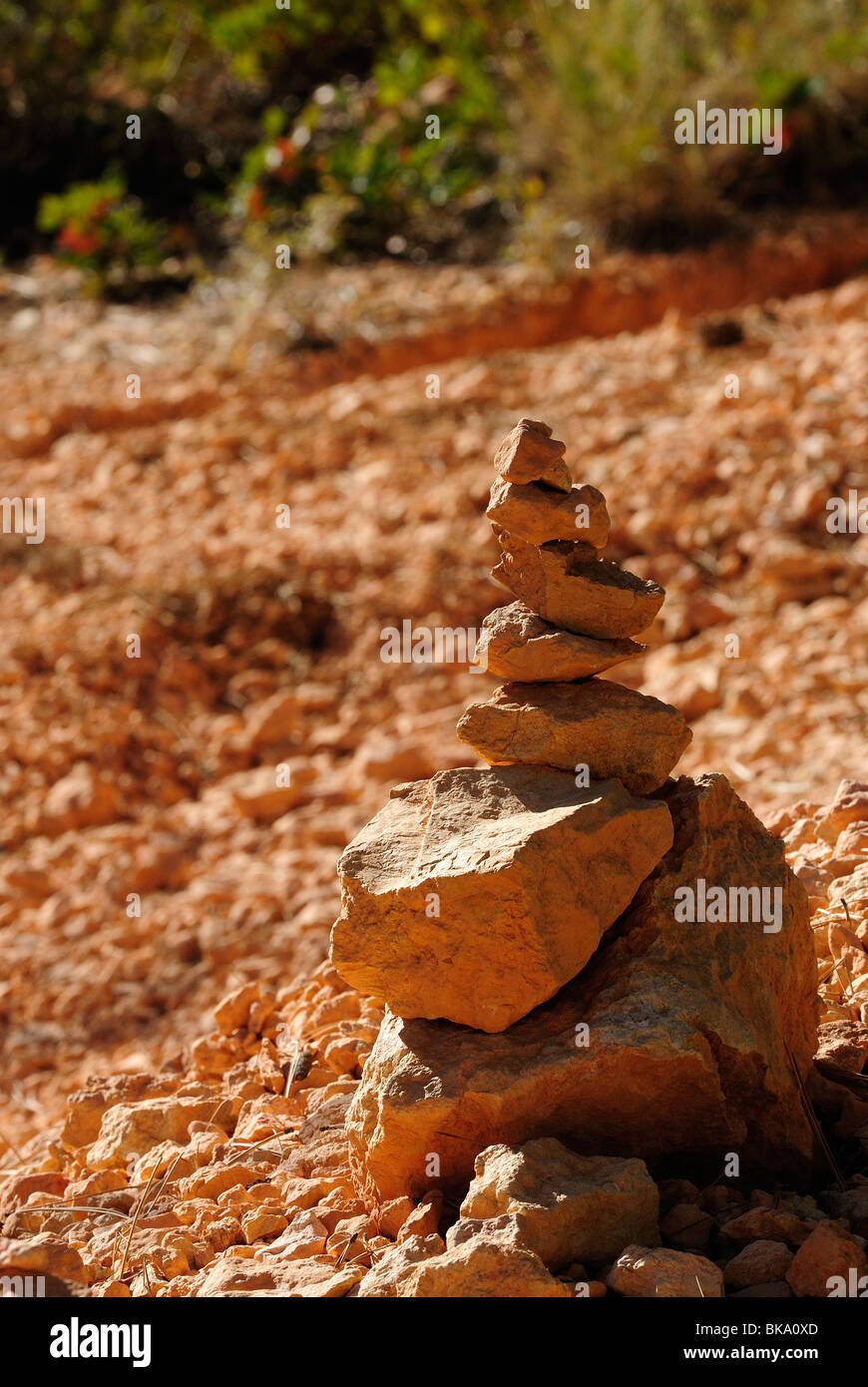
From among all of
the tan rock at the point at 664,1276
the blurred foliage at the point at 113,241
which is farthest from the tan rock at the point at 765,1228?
the blurred foliage at the point at 113,241

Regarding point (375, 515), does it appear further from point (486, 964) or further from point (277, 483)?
point (486, 964)

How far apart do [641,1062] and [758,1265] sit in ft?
0.99

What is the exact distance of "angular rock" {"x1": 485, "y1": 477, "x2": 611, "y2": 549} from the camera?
219 centimetres

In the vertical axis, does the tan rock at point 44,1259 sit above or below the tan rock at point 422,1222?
below

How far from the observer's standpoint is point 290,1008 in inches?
119

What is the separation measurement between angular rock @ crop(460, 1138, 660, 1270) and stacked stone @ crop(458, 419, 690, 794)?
60 cm

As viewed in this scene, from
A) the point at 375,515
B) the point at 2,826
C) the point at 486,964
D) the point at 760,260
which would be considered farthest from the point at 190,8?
the point at 486,964

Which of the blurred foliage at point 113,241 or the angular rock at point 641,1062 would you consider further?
the blurred foliage at point 113,241

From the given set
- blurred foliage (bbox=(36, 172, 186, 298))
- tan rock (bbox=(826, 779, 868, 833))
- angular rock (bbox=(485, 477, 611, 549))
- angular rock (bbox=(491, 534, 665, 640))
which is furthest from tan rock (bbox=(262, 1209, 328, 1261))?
blurred foliage (bbox=(36, 172, 186, 298))

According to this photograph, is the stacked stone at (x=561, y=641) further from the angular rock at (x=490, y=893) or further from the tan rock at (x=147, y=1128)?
the tan rock at (x=147, y=1128)

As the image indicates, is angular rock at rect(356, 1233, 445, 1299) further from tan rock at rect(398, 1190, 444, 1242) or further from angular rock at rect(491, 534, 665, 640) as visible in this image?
angular rock at rect(491, 534, 665, 640)

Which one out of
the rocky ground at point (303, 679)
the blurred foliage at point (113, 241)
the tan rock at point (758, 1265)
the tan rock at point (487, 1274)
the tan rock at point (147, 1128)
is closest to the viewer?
the tan rock at point (487, 1274)

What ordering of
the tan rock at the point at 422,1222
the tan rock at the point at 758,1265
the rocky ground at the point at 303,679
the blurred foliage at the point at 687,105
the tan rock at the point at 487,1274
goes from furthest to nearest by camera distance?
the blurred foliage at the point at 687,105
the rocky ground at the point at 303,679
the tan rock at the point at 422,1222
the tan rock at the point at 758,1265
the tan rock at the point at 487,1274

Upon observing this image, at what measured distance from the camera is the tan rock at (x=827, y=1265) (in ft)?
5.84
